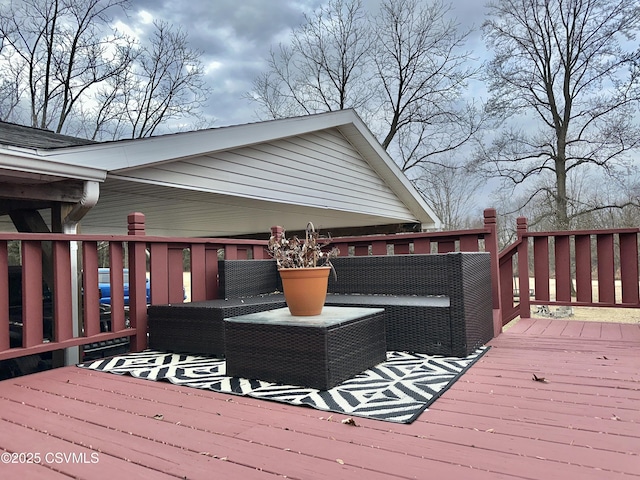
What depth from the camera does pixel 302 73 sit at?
16188 mm

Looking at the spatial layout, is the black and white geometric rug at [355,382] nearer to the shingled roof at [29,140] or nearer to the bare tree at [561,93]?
the shingled roof at [29,140]

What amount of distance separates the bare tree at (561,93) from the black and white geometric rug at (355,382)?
10.6m

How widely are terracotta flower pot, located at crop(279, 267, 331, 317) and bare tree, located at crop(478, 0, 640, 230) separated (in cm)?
1095

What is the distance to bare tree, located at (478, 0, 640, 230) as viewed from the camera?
1166 cm

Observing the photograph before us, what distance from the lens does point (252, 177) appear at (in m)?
6.35

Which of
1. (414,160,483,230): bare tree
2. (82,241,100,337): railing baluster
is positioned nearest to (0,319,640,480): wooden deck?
(82,241,100,337): railing baluster

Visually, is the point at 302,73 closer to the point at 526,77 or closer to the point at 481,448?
the point at 526,77

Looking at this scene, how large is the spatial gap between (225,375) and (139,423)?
2.46 ft

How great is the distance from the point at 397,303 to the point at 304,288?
0.83 m

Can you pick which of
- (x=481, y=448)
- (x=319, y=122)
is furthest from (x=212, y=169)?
(x=481, y=448)

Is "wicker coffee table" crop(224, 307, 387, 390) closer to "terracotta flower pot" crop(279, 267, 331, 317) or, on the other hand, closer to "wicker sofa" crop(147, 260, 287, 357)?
"terracotta flower pot" crop(279, 267, 331, 317)

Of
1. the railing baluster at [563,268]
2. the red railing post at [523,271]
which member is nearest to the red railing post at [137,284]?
the red railing post at [523,271]

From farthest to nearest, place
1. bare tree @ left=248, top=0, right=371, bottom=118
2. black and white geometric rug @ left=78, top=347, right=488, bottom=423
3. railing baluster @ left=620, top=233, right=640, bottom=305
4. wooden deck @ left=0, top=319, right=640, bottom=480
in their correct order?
bare tree @ left=248, top=0, right=371, bottom=118 → railing baluster @ left=620, top=233, right=640, bottom=305 → black and white geometric rug @ left=78, top=347, right=488, bottom=423 → wooden deck @ left=0, top=319, right=640, bottom=480

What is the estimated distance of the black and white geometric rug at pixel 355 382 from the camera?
201cm
